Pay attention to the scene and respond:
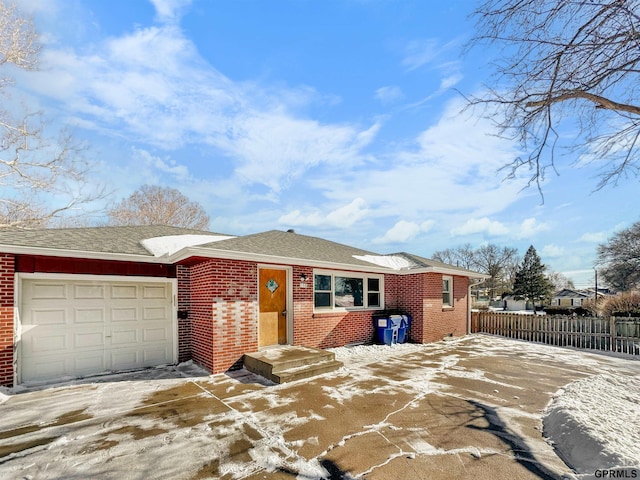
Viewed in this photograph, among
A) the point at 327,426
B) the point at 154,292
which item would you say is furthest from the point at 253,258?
the point at 327,426

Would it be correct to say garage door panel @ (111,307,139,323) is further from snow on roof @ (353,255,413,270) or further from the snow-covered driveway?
snow on roof @ (353,255,413,270)

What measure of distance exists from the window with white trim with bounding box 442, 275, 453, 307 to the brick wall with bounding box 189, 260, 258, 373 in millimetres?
7836

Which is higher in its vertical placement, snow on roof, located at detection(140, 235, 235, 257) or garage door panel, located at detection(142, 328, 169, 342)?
snow on roof, located at detection(140, 235, 235, 257)

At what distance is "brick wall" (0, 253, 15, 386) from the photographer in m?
5.52

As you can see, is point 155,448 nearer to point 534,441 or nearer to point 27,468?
point 27,468

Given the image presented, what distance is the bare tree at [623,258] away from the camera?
2975 cm

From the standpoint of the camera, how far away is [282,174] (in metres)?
14.9

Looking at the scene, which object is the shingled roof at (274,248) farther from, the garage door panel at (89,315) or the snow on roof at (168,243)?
the garage door panel at (89,315)

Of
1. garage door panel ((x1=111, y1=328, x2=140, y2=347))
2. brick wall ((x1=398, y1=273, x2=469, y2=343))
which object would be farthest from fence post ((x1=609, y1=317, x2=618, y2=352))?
garage door panel ((x1=111, y1=328, x2=140, y2=347))

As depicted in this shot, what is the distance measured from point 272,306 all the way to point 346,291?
9.05 feet

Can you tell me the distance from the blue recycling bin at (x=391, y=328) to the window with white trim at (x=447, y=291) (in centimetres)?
245

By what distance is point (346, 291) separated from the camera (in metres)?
9.87

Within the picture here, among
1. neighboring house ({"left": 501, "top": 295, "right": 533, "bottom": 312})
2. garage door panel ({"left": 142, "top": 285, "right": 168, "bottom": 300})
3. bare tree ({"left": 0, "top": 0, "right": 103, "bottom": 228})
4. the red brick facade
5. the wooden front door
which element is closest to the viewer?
the red brick facade

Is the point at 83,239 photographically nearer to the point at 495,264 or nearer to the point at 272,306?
the point at 272,306
